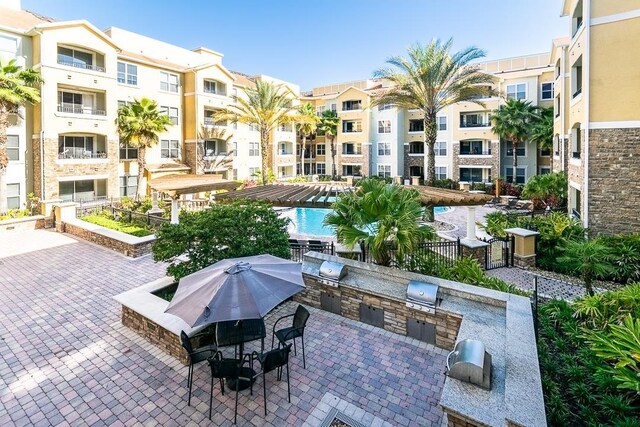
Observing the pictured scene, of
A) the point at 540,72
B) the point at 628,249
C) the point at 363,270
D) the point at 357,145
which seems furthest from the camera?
the point at 357,145

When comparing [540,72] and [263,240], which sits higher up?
[540,72]

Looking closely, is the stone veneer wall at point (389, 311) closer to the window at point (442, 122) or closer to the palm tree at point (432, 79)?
the palm tree at point (432, 79)

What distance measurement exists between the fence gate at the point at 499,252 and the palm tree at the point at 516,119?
24554mm

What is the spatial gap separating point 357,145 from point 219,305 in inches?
1734

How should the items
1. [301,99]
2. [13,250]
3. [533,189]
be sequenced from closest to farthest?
1. [13,250]
2. [533,189]
3. [301,99]

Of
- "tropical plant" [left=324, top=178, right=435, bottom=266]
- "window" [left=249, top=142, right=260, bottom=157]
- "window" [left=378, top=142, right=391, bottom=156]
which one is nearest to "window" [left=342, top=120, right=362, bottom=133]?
"window" [left=378, top=142, right=391, bottom=156]

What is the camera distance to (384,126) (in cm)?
4641

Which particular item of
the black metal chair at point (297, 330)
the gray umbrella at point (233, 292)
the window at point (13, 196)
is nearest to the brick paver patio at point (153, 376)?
the black metal chair at point (297, 330)

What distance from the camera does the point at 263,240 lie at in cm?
993

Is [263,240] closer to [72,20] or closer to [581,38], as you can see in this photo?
[581,38]

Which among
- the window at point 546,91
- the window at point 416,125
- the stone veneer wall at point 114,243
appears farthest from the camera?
the window at point 416,125

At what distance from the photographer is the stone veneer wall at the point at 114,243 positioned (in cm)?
1517

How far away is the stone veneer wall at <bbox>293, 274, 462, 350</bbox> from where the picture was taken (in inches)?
299

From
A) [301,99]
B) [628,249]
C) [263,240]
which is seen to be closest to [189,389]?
[263,240]
